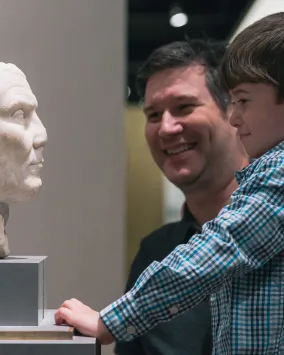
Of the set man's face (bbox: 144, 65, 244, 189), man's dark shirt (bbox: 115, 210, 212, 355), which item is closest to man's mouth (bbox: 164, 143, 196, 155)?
man's face (bbox: 144, 65, 244, 189)

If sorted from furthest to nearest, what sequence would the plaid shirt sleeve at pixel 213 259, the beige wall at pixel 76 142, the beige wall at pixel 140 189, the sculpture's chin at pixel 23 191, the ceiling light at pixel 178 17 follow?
the beige wall at pixel 140 189 → the ceiling light at pixel 178 17 → the beige wall at pixel 76 142 → the sculpture's chin at pixel 23 191 → the plaid shirt sleeve at pixel 213 259

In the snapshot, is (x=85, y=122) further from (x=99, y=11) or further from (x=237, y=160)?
(x=237, y=160)

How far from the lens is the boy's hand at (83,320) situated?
1.28 m

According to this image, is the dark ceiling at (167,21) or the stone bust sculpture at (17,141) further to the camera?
Answer: the dark ceiling at (167,21)

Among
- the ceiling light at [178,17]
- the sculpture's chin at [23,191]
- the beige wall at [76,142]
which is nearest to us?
the sculpture's chin at [23,191]

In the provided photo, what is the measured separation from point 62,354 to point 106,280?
1.19 meters

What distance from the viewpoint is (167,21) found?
3.17 m

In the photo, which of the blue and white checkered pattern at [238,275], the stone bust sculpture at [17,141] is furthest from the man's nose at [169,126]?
the blue and white checkered pattern at [238,275]

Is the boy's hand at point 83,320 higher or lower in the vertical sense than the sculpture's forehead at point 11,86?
lower

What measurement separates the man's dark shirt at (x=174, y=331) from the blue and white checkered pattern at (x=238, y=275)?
0.47 m

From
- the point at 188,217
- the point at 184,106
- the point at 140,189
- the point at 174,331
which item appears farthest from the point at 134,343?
the point at 140,189

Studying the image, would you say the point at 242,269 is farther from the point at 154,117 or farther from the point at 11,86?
the point at 154,117

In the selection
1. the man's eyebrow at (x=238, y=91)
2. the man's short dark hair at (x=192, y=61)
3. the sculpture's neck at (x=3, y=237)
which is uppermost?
the man's short dark hair at (x=192, y=61)

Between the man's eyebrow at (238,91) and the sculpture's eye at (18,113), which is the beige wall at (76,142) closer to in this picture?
the sculpture's eye at (18,113)
